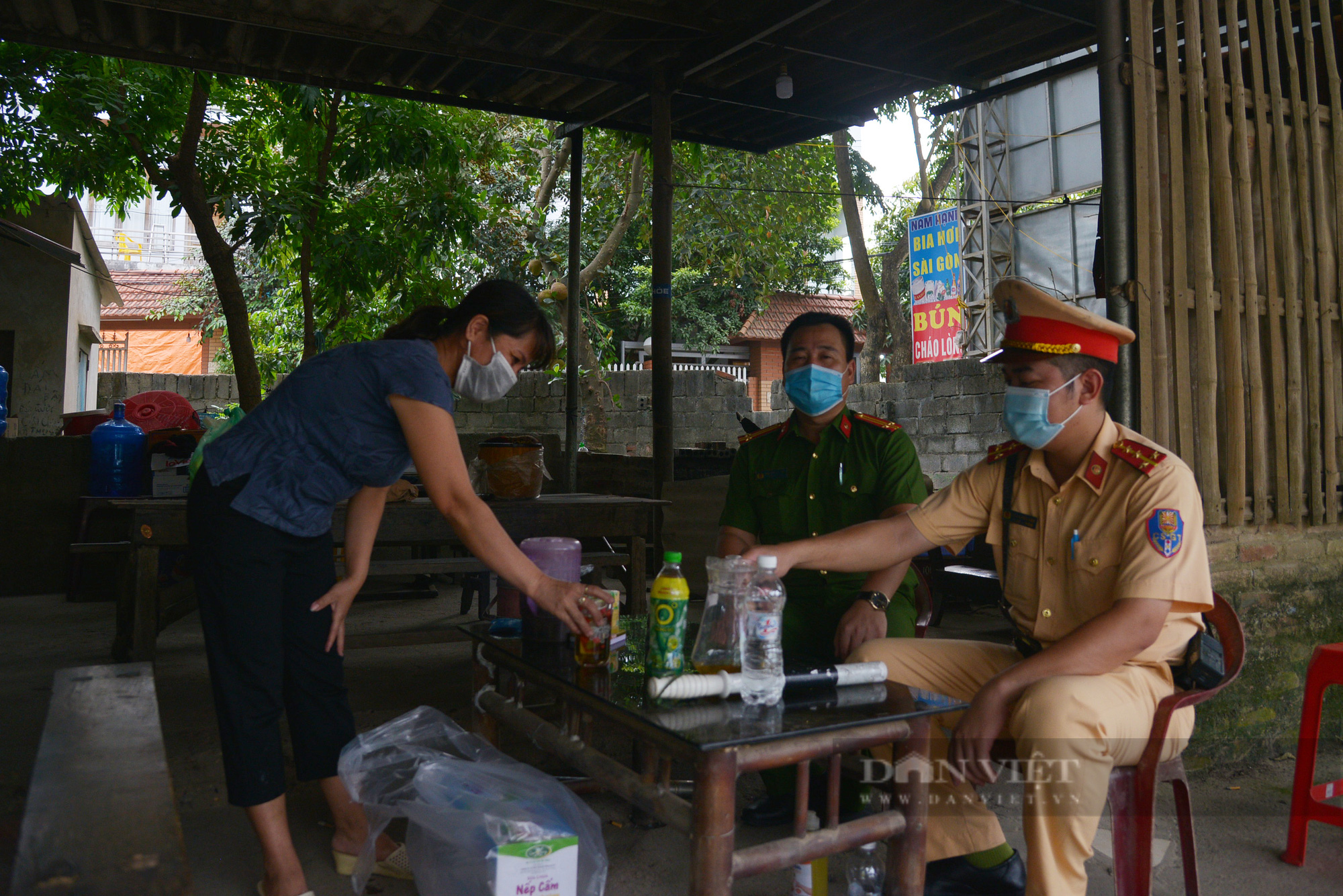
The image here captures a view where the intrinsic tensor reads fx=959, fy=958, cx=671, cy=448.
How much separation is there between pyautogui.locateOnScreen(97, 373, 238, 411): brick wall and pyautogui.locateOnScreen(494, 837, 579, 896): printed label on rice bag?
29.9 feet

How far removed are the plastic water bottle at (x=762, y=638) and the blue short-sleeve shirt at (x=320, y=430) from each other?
2.80 feet

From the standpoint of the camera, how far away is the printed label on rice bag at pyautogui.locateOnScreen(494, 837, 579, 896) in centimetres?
194

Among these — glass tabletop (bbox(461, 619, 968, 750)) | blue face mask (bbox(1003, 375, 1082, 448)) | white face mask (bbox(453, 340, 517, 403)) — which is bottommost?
glass tabletop (bbox(461, 619, 968, 750))

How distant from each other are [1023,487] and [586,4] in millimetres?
3746

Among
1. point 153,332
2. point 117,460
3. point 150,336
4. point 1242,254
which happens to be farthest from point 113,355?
point 1242,254

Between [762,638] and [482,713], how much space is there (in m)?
1.09

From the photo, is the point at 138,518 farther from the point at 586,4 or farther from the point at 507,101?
the point at 507,101

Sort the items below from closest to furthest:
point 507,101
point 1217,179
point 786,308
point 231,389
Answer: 1. point 1217,179
2. point 507,101
3. point 231,389
4. point 786,308

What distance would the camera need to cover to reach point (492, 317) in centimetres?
251

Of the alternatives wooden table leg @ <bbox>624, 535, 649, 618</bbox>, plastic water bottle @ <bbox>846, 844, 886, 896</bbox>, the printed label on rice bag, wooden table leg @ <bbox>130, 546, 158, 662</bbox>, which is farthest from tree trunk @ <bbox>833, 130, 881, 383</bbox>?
the printed label on rice bag

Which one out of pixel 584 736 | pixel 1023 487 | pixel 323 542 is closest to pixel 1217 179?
pixel 1023 487

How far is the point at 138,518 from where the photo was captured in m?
3.66

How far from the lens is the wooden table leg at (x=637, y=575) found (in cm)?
429

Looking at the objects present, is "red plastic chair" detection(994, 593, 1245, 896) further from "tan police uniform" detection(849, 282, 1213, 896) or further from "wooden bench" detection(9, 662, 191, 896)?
"wooden bench" detection(9, 662, 191, 896)
